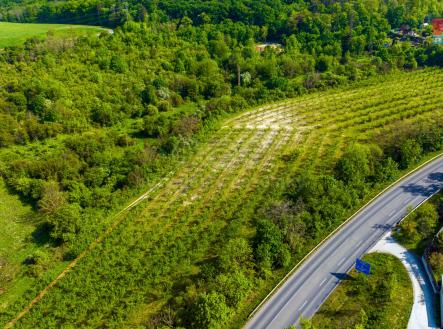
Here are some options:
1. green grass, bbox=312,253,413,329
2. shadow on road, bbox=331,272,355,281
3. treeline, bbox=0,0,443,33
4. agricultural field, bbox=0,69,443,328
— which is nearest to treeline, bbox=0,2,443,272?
treeline, bbox=0,0,443,33

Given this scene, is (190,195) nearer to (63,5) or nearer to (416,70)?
(416,70)

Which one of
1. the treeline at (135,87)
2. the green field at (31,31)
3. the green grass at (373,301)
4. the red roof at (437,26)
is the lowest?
the green grass at (373,301)

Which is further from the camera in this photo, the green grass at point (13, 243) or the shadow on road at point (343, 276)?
the green grass at point (13, 243)

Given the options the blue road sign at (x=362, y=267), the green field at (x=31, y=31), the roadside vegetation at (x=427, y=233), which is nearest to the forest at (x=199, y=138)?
the green field at (x=31, y=31)

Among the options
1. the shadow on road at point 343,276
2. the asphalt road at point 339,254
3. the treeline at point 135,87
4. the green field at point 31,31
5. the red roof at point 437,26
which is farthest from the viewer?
the red roof at point 437,26

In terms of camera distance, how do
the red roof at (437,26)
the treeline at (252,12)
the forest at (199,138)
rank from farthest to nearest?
the treeline at (252,12) < the red roof at (437,26) < the forest at (199,138)

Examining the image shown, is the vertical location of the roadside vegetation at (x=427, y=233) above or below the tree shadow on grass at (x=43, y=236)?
above

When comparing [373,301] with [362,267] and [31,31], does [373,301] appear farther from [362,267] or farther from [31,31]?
[31,31]

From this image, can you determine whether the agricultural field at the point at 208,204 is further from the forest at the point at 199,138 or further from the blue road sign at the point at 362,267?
the blue road sign at the point at 362,267
